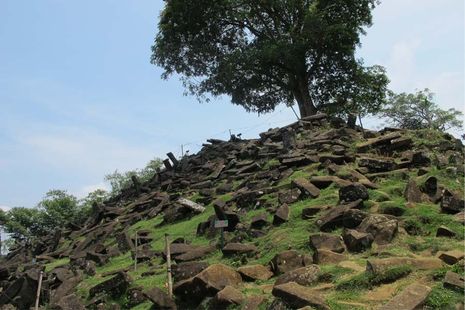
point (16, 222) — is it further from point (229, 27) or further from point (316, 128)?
point (316, 128)

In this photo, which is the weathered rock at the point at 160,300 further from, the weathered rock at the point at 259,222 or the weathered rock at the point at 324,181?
the weathered rock at the point at 324,181

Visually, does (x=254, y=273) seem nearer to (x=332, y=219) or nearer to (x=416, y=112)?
(x=332, y=219)

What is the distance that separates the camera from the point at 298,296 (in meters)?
6.55

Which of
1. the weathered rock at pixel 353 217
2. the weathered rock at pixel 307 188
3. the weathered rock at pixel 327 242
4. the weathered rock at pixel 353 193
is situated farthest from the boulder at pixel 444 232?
the weathered rock at pixel 307 188

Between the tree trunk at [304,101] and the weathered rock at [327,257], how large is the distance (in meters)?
19.4

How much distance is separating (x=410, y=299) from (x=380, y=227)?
3182mm

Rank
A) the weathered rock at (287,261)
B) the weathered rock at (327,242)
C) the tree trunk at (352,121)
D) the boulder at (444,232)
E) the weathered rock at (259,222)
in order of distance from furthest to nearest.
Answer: the tree trunk at (352,121) → the weathered rock at (259,222) → the weathered rock at (327,242) → the boulder at (444,232) → the weathered rock at (287,261)

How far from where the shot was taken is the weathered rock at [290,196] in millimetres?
12673

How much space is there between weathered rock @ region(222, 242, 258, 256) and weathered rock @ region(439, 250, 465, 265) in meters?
3.71

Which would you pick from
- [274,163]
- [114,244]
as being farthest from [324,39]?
[114,244]

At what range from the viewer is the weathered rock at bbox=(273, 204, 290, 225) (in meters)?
11.3

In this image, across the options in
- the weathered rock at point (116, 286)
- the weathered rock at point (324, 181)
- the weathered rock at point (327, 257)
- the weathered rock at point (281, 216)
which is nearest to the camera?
the weathered rock at point (327, 257)

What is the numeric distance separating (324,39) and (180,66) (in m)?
9.15

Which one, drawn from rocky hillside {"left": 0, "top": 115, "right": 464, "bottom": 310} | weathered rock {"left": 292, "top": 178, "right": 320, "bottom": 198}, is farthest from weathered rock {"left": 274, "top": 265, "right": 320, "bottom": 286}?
weathered rock {"left": 292, "top": 178, "right": 320, "bottom": 198}
